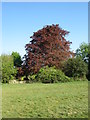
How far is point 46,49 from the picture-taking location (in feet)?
61.8

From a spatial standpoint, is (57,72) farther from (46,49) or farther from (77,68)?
(46,49)

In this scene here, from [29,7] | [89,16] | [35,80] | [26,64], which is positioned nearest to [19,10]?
[29,7]

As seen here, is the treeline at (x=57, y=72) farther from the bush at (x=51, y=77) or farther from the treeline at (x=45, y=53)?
A: the treeline at (x=45, y=53)

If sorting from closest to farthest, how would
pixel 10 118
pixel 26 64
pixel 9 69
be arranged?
pixel 10 118, pixel 9 69, pixel 26 64

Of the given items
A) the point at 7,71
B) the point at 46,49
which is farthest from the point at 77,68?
the point at 7,71

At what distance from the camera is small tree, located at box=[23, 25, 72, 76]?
18453 mm

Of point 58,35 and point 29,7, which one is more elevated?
point 58,35

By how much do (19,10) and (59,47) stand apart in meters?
12.0

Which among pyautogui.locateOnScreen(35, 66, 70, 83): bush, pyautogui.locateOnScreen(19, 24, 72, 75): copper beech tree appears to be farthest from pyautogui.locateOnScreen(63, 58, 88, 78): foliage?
pyautogui.locateOnScreen(19, 24, 72, 75): copper beech tree

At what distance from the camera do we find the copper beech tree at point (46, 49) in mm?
18453

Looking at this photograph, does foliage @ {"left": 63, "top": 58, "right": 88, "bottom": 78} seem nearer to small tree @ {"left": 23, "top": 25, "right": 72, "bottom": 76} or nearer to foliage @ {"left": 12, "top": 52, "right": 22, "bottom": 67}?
small tree @ {"left": 23, "top": 25, "right": 72, "bottom": 76}

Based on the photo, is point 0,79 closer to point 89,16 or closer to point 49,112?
point 89,16

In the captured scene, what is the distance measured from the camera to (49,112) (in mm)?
4801

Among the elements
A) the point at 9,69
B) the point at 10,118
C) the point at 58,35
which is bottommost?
the point at 10,118
